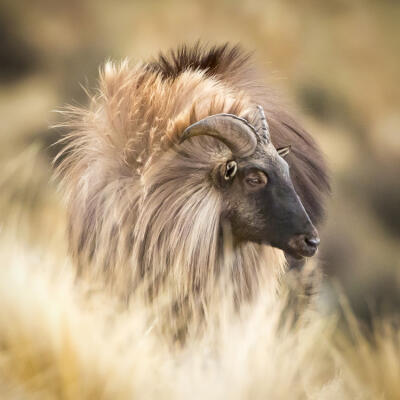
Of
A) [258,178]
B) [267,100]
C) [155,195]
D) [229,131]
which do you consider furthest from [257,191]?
[267,100]

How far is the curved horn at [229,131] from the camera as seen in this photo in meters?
2.97

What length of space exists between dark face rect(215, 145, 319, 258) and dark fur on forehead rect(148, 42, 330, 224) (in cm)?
47

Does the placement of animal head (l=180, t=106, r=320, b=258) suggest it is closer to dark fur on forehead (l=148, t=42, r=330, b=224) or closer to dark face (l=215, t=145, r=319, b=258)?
dark face (l=215, t=145, r=319, b=258)

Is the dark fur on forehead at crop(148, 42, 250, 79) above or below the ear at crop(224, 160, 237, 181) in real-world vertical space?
above

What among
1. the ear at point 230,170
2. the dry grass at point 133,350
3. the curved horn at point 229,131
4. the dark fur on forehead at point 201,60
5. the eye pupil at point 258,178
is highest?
the dark fur on forehead at point 201,60

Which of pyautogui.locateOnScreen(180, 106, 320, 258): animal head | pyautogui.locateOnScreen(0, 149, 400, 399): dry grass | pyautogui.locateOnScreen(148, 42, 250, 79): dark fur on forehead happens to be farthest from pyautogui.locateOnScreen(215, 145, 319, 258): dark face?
pyautogui.locateOnScreen(148, 42, 250, 79): dark fur on forehead

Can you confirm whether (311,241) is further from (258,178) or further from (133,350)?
(133,350)

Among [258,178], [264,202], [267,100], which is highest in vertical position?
[267,100]

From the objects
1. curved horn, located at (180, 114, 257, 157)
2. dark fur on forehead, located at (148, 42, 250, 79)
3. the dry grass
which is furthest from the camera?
dark fur on forehead, located at (148, 42, 250, 79)

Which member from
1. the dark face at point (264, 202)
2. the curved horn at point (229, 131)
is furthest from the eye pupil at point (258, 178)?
the curved horn at point (229, 131)

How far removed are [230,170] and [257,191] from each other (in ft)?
0.48

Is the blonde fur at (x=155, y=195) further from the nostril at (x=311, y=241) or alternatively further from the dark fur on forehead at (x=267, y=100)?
the nostril at (x=311, y=241)

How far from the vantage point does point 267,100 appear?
3650mm

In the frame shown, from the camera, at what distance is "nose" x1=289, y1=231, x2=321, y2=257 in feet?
9.85
